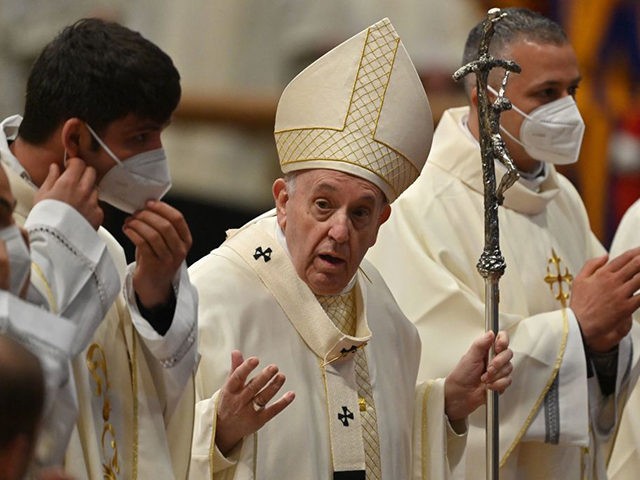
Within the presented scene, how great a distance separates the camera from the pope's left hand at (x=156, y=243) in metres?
4.73

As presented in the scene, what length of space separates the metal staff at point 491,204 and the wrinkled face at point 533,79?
3.26ft

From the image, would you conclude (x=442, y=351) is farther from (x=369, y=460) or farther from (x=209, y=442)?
(x=209, y=442)

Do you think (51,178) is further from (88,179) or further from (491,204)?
(491,204)

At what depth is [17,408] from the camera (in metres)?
3.49

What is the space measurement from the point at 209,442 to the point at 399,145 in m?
1.02

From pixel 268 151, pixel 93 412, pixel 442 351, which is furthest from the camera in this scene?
pixel 268 151

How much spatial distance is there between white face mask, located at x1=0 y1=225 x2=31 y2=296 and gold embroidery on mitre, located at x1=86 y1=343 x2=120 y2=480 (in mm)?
698

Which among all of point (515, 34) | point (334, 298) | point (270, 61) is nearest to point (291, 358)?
point (334, 298)

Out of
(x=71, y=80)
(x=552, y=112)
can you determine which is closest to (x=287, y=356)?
(x=71, y=80)

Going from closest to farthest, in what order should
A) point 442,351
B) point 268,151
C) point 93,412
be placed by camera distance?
Result: point 93,412 → point 442,351 → point 268,151

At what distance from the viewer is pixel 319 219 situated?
213 inches

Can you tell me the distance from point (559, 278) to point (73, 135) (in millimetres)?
2425

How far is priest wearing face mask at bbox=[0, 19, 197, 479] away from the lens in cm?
463

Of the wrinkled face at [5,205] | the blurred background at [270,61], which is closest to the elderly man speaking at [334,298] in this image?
the wrinkled face at [5,205]
